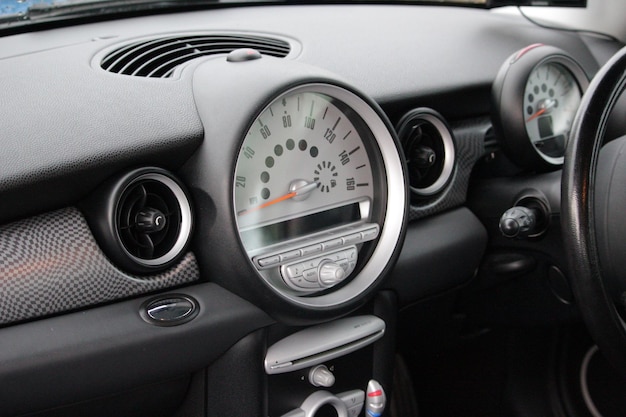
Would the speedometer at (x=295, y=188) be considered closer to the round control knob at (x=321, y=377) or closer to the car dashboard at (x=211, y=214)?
the car dashboard at (x=211, y=214)

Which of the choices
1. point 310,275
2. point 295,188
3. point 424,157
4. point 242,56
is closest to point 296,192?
point 295,188

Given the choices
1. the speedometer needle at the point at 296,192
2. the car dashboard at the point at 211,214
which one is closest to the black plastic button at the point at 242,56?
the car dashboard at the point at 211,214

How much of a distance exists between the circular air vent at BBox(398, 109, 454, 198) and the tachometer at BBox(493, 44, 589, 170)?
15 cm

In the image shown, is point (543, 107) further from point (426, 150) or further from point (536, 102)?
point (426, 150)

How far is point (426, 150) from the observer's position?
1.66 metres

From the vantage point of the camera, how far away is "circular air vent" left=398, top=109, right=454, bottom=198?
1646mm

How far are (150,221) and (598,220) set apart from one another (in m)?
0.80

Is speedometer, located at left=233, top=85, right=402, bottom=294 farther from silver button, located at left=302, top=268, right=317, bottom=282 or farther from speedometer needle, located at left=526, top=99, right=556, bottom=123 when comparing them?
speedometer needle, located at left=526, top=99, right=556, bottom=123

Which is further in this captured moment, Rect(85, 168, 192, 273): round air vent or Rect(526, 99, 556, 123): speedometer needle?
Rect(526, 99, 556, 123): speedometer needle

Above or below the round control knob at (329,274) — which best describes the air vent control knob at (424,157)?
above

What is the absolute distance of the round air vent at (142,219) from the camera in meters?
1.22

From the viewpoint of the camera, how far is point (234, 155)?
1.23 metres

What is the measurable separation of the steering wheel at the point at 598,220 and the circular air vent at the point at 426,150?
358 mm

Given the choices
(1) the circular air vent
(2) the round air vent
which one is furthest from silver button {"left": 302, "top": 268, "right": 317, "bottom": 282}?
(1) the circular air vent
